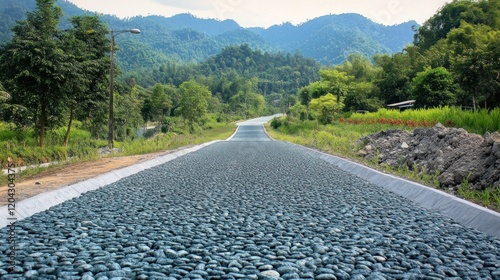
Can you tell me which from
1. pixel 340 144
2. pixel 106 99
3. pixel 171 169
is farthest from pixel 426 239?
pixel 106 99

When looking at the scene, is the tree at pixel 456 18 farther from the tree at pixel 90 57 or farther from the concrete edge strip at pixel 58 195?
the concrete edge strip at pixel 58 195

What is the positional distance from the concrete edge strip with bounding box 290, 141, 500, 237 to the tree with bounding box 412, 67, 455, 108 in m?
28.9

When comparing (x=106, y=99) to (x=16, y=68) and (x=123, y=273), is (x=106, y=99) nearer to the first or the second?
(x=16, y=68)

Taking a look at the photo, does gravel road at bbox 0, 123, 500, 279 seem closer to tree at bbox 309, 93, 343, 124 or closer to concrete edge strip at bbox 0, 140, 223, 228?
concrete edge strip at bbox 0, 140, 223, 228

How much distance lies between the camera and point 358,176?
34.3ft

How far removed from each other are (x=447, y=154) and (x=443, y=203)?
332cm

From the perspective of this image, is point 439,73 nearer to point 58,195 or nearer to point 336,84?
point 336,84

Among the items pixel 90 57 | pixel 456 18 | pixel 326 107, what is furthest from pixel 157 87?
pixel 456 18

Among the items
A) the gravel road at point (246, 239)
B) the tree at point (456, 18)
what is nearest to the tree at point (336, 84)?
the tree at point (456, 18)

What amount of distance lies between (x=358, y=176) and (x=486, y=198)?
461 cm

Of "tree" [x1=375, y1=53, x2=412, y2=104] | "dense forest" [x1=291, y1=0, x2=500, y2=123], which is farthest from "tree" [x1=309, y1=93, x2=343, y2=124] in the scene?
"tree" [x1=375, y1=53, x2=412, y2=104]

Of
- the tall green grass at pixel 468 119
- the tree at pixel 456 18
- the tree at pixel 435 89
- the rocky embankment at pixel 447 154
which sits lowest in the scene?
the rocky embankment at pixel 447 154

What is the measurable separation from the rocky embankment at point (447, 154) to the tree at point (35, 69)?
1471 cm

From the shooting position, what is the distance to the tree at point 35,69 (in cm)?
1930
